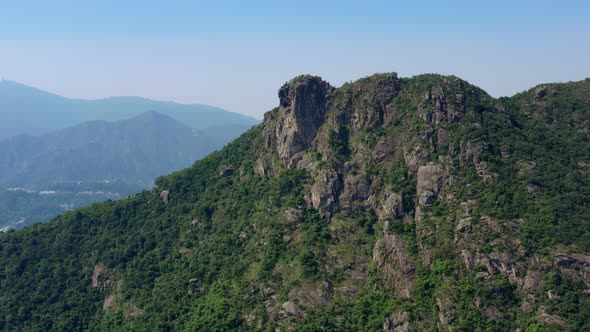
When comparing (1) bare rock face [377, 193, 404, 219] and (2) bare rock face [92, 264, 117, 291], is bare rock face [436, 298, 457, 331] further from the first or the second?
(2) bare rock face [92, 264, 117, 291]

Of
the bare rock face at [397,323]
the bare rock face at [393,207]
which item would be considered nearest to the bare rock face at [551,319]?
the bare rock face at [397,323]

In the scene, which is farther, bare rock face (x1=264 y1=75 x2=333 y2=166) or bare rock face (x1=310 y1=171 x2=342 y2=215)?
bare rock face (x1=264 y1=75 x2=333 y2=166)

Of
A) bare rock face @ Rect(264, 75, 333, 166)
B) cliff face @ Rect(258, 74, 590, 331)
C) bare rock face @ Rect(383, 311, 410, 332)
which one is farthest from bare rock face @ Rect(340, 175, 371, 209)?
bare rock face @ Rect(383, 311, 410, 332)

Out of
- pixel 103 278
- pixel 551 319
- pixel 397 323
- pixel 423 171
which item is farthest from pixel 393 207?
pixel 103 278

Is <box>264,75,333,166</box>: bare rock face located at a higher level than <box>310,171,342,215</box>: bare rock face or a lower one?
higher

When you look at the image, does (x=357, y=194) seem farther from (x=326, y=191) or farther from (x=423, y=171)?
(x=423, y=171)

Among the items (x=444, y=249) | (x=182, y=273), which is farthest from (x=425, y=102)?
(x=182, y=273)

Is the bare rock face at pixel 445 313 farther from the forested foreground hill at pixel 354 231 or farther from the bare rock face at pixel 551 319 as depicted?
the bare rock face at pixel 551 319
